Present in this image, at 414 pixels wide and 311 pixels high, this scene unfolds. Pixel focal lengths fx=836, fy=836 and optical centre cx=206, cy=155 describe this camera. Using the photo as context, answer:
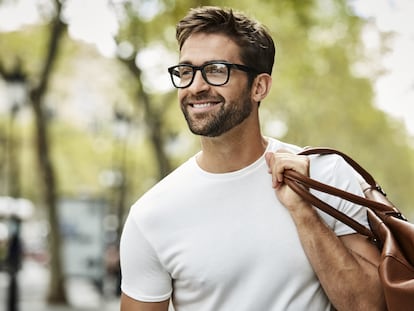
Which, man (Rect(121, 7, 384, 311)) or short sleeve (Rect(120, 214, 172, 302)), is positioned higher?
man (Rect(121, 7, 384, 311))

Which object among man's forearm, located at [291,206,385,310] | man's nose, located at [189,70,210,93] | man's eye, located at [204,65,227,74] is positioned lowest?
man's forearm, located at [291,206,385,310]

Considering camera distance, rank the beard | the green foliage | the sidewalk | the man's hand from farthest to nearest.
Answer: the sidewalk < the green foliage < the beard < the man's hand

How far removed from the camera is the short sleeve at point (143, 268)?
9.61 ft

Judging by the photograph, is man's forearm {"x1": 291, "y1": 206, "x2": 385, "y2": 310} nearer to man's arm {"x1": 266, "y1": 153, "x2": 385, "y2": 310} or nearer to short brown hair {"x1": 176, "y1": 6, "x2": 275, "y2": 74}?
man's arm {"x1": 266, "y1": 153, "x2": 385, "y2": 310}

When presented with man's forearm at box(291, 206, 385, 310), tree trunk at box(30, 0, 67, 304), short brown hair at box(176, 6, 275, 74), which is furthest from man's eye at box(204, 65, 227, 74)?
tree trunk at box(30, 0, 67, 304)

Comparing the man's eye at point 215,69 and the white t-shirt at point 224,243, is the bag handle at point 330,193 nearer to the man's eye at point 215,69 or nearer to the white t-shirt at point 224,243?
the white t-shirt at point 224,243

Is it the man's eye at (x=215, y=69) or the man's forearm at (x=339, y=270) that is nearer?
the man's forearm at (x=339, y=270)

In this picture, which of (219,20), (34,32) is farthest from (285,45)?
(219,20)

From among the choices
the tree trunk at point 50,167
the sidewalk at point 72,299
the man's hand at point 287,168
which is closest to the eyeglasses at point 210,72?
the man's hand at point 287,168

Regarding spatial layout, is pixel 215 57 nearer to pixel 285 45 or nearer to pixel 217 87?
pixel 217 87

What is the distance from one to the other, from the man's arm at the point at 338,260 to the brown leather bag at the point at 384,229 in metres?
0.04

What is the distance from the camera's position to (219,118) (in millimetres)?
2854

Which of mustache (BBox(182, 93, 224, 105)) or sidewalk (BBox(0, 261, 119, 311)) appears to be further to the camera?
sidewalk (BBox(0, 261, 119, 311))

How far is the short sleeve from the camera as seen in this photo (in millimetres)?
2930
